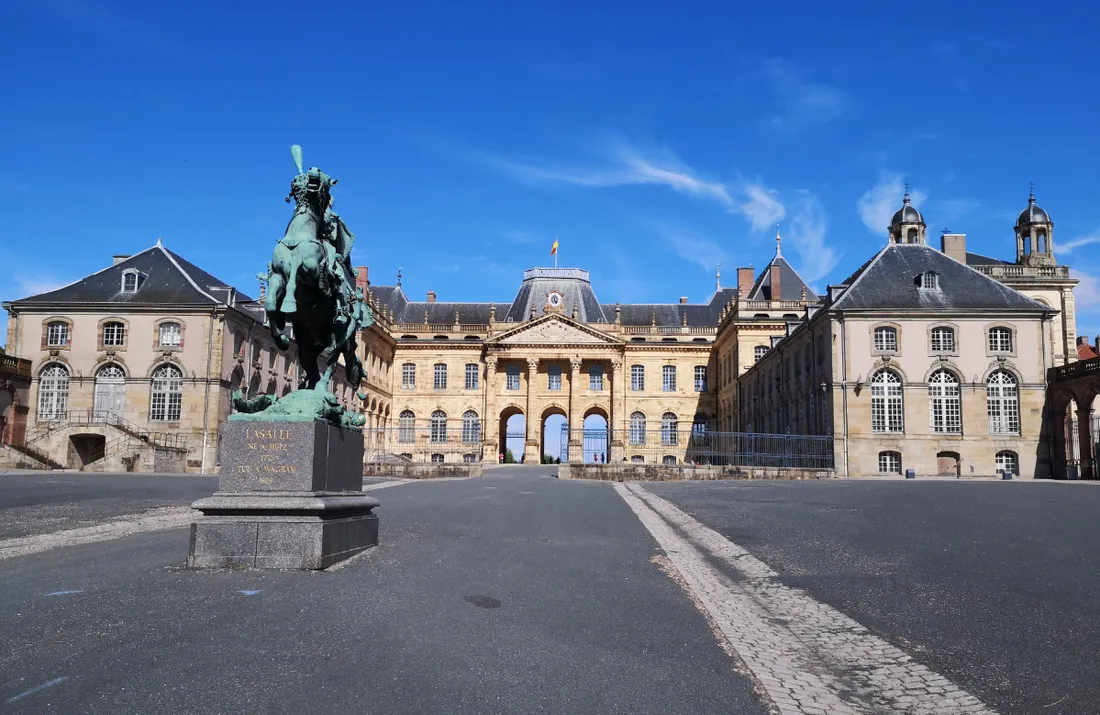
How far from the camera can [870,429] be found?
3966 cm

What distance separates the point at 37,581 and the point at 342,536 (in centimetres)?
260

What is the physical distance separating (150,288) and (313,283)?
1521 inches

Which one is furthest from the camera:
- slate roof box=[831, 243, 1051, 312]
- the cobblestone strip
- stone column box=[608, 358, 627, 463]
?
stone column box=[608, 358, 627, 463]

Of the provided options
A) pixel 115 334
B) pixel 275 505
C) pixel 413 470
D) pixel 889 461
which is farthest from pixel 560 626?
pixel 115 334

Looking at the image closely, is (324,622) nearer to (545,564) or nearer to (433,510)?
(545,564)

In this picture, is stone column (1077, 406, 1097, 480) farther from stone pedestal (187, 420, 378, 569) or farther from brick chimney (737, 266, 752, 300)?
stone pedestal (187, 420, 378, 569)

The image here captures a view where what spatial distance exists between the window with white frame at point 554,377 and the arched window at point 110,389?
126ft

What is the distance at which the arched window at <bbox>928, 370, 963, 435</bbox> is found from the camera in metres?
39.8

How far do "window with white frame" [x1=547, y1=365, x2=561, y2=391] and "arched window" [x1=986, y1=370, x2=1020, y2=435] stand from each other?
39.3 meters

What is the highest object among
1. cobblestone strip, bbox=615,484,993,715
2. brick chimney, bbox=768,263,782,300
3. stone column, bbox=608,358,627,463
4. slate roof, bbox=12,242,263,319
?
brick chimney, bbox=768,263,782,300

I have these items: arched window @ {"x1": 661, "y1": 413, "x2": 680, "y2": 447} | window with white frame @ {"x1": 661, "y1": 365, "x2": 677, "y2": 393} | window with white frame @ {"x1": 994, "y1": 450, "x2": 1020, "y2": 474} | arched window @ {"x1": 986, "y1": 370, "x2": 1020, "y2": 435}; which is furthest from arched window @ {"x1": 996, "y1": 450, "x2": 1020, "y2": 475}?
window with white frame @ {"x1": 661, "y1": 365, "x2": 677, "y2": 393}

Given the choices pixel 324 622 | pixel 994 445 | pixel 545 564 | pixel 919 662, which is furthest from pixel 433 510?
pixel 994 445

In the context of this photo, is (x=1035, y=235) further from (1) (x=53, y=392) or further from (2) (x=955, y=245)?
(1) (x=53, y=392)

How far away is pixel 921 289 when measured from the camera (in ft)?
136
